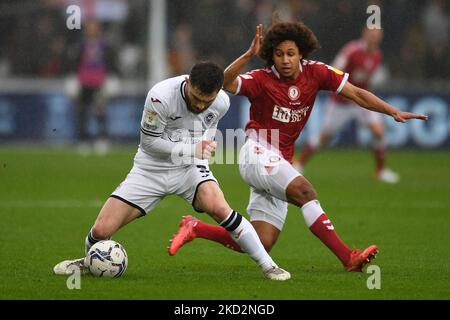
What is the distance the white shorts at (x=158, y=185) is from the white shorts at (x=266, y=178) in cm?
50

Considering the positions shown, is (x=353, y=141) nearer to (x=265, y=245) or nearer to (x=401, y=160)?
(x=401, y=160)

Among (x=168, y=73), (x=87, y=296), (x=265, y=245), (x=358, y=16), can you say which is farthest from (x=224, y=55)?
(x=87, y=296)

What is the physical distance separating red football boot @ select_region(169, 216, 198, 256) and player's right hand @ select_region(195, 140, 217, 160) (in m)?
0.96

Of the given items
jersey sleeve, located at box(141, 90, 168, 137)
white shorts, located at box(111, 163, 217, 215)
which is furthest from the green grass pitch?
jersey sleeve, located at box(141, 90, 168, 137)

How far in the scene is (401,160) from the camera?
1973cm

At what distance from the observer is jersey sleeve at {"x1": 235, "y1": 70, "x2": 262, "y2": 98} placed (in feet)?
28.0

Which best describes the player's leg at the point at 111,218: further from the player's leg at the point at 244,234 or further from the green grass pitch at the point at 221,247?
the player's leg at the point at 244,234

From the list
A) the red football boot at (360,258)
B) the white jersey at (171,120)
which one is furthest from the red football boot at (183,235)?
the red football boot at (360,258)

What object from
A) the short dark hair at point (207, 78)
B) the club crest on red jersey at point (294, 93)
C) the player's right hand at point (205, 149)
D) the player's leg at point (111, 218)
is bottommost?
the player's leg at point (111, 218)

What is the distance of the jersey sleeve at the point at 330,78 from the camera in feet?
28.2

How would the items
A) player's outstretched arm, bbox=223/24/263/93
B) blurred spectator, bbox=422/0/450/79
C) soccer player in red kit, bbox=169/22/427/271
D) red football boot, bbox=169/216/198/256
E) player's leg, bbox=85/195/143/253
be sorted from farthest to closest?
blurred spectator, bbox=422/0/450/79, soccer player in red kit, bbox=169/22/427/271, player's outstretched arm, bbox=223/24/263/93, red football boot, bbox=169/216/198/256, player's leg, bbox=85/195/143/253

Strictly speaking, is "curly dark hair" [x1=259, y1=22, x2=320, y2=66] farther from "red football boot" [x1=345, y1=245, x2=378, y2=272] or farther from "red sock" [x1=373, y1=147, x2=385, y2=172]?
"red sock" [x1=373, y1=147, x2=385, y2=172]

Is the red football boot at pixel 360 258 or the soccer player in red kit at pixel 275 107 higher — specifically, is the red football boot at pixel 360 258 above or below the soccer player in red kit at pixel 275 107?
below

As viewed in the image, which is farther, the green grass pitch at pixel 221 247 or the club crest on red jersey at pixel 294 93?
the club crest on red jersey at pixel 294 93
